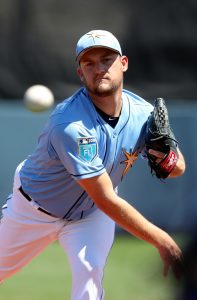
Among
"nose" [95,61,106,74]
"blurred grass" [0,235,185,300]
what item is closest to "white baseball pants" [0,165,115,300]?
"nose" [95,61,106,74]

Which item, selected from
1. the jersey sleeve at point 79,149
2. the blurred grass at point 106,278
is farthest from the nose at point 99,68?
the blurred grass at point 106,278

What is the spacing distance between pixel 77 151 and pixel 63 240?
64 cm

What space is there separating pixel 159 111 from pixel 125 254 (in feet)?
12.2

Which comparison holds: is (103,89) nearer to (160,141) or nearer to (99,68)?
(99,68)

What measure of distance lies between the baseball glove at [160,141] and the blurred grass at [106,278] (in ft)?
3.82

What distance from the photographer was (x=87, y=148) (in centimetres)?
431

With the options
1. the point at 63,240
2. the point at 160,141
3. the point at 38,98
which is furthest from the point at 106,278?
the point at 160,141

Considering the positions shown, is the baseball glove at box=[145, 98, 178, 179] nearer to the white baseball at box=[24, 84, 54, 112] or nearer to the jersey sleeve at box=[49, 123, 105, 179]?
the jersey sleeve at box=[49, 123, 105, 179]

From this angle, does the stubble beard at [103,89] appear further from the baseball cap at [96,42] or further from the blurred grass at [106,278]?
Result: the blurred grass at [106,278]

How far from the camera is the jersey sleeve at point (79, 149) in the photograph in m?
4.26

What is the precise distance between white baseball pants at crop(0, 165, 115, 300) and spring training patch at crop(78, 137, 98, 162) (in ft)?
1.72

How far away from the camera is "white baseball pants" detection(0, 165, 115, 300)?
172 inches

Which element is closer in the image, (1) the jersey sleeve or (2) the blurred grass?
(1) the jersey sleeve

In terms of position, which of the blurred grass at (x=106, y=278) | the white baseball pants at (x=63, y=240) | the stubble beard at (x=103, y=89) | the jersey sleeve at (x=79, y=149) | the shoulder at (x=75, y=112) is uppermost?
the stubble beard at (x=103, y=89)
